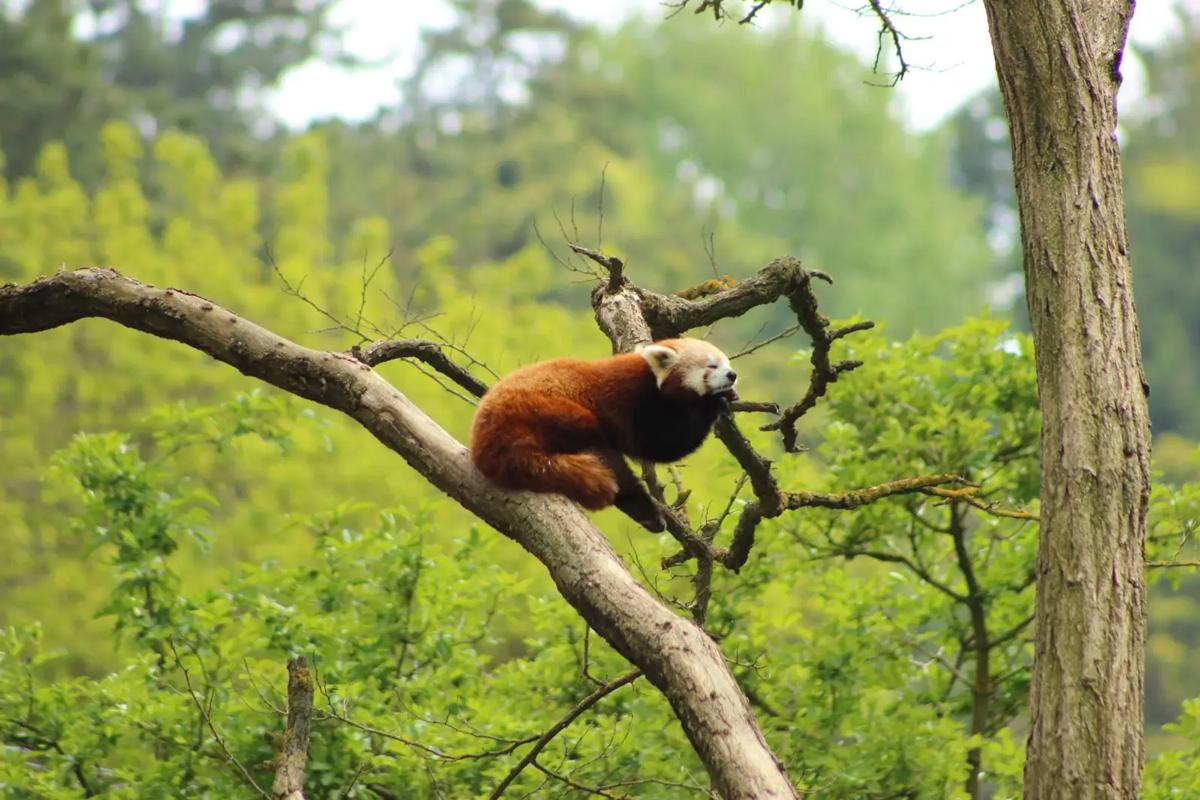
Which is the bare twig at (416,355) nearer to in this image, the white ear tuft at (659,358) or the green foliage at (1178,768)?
the white ear tuft at (659,358)

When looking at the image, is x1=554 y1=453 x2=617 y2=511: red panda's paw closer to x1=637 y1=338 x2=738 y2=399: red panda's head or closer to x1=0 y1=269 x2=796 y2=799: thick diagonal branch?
x1=0 y1=269 x2=796 y2=799: thick diagonal branch

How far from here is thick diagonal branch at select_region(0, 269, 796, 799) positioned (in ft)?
10.6

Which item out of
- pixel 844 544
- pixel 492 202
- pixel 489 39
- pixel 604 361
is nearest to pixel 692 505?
pixel 844 544

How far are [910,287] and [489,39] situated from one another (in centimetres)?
1581

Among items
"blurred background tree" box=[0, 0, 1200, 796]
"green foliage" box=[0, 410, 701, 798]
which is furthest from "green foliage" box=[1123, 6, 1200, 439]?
"green foliage" box=[0, 410, 701, 798]

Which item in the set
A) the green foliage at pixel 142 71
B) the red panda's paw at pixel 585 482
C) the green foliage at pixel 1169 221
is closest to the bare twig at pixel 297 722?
the red panda's paw at pixel 585 482

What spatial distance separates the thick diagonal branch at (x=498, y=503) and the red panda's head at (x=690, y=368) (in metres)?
0.93

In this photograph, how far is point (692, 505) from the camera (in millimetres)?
7586

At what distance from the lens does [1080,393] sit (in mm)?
3822

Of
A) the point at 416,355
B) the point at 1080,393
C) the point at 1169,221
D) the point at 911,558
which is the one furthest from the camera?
the point at 1169,221

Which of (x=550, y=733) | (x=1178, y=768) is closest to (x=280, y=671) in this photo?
(x=550, y=733)

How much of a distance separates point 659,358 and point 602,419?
12.6 inches

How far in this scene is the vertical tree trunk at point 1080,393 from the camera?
3.48 metres

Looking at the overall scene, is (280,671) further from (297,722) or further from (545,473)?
(545,473)
